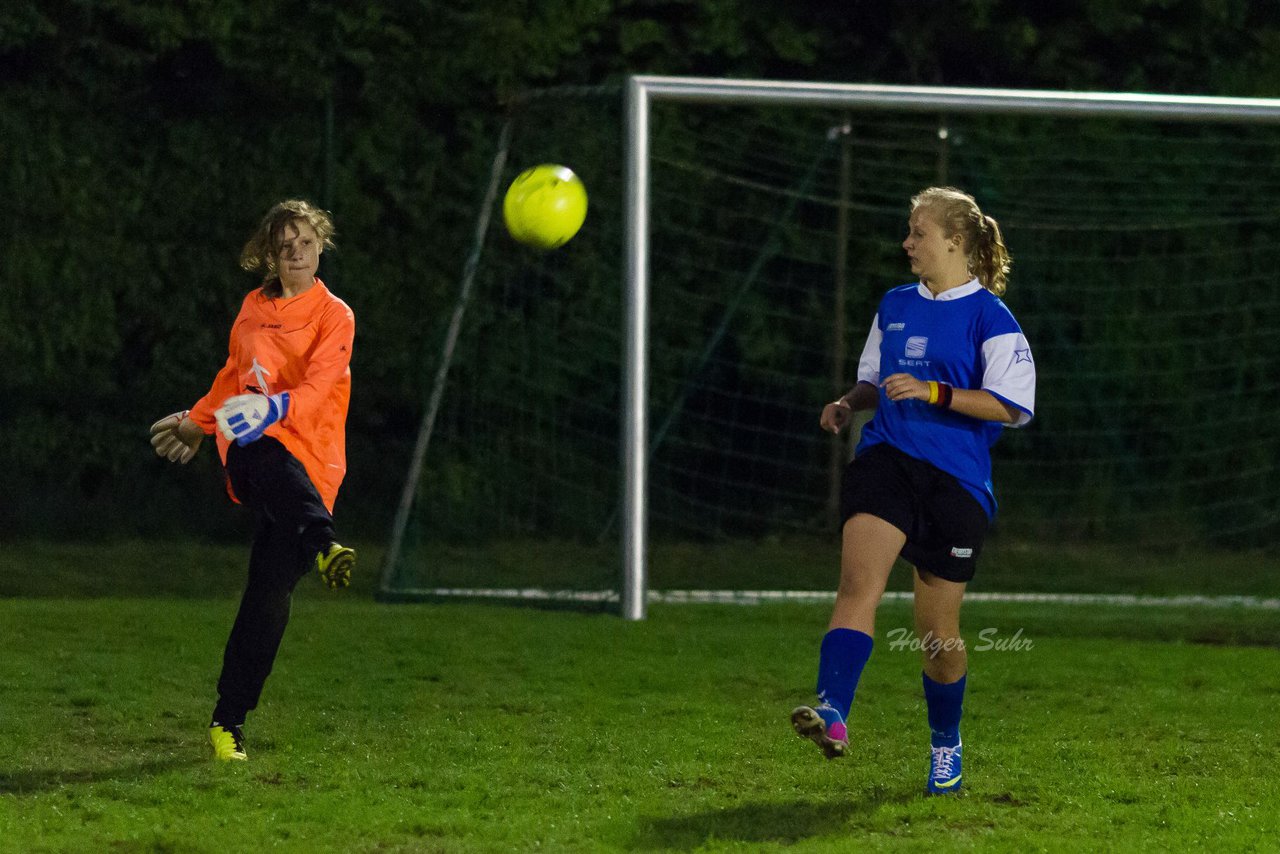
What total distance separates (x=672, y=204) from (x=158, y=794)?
7250 millimetres

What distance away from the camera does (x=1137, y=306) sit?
11586 mm

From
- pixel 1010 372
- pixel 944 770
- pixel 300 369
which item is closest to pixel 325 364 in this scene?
pixel 300 369

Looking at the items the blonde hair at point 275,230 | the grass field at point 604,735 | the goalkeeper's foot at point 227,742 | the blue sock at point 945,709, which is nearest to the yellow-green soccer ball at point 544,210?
the blonde hair at point 275,230

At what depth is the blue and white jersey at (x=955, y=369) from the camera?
4605 mm

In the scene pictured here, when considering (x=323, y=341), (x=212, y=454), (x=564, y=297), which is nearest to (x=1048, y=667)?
(x=323, y=341)

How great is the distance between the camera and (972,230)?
472cm

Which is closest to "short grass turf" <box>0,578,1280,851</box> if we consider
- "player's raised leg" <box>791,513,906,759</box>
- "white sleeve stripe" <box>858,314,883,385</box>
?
"player's raised leg" <box>791,513,906,759</box>

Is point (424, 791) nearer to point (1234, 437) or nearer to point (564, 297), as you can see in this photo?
point (564, 297)

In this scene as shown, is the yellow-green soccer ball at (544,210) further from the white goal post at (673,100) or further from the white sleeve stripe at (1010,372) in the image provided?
the white sleeve stripe at (1010,372)

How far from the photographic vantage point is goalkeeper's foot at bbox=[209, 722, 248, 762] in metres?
5.05

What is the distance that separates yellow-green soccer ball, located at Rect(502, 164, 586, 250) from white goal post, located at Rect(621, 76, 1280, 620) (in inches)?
64.8

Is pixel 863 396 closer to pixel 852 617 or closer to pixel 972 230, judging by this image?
pixel 972 230

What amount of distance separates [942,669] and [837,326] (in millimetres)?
6530

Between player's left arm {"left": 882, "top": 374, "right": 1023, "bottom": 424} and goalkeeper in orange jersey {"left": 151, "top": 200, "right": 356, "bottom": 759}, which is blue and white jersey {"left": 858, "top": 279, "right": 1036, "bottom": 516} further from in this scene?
goalkeeper in orange jersey {"left": 151, "top": 200, "right": 356, "bottom": 759}
